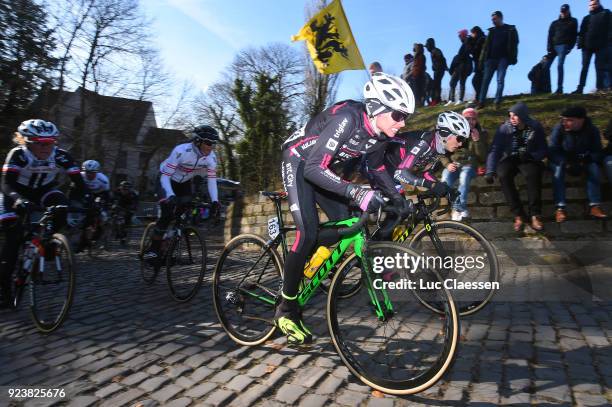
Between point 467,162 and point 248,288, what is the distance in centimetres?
471

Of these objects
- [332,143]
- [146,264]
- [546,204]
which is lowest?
[146,264]

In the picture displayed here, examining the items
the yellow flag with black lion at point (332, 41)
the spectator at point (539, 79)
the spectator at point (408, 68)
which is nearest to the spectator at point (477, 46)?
the spectator at point (408, 68)

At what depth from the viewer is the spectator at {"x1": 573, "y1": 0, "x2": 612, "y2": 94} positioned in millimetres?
8578

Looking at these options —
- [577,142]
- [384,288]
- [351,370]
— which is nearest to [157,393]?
[351,370]

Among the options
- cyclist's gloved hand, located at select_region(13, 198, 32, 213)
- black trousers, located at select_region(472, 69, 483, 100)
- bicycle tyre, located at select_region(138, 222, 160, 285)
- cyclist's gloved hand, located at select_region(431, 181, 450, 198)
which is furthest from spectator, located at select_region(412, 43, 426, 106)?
cyclist's gloved hand, located at select_region(13, 198, 32, 213)

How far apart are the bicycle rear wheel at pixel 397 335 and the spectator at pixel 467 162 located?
3705 mm

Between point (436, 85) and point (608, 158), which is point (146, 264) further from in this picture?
point (436, 85)

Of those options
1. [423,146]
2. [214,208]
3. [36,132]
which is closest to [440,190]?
[423,146]

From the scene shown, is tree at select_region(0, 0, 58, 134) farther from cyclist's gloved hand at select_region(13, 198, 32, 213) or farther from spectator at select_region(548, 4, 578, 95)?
spectator at select_region(548, 4, 578, 95)

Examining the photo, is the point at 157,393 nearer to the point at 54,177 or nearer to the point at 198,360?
the point at 198,360

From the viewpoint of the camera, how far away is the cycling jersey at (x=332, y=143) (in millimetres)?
2943

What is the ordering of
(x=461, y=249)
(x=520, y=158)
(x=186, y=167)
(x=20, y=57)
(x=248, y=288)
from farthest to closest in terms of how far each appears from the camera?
1. (x=20, y=57)
2. (x=520, y=158)
3. (x=186, y=167)
4. (x=461, y=249)
5. (x=248, y=288)

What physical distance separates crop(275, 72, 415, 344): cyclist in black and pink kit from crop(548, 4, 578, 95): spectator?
28.3ft

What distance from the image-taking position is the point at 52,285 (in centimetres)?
393
